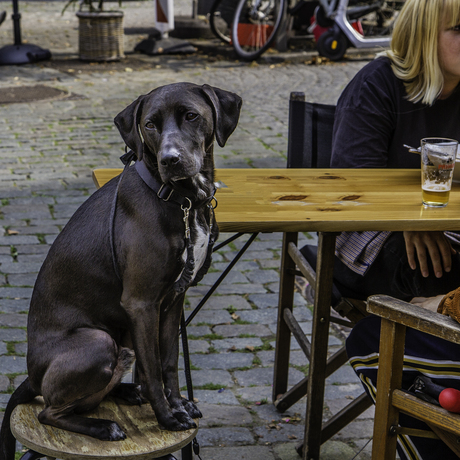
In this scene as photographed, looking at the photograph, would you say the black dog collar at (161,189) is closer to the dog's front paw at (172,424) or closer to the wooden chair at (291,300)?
the dog's front paw at (172,424)

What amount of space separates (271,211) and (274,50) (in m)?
9.97

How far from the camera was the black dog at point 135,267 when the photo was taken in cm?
189

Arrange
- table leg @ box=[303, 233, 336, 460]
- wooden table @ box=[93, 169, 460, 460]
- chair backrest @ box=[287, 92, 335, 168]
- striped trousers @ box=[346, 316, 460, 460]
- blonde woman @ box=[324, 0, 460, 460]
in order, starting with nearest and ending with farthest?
striped trousers @ box=[346, 316, 460, 460]
wooden table @ box=[93, 169, 460, 460]
table leg @ box=[303, 233, 336, 460]
blonde woman @ box=[324, 0, 460, 460]
chair backrest @ box=[287, 92, 335, 168]

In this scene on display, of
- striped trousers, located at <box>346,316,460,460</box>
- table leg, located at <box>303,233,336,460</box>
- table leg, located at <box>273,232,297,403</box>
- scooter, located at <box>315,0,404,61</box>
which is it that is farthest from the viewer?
scooter, located at <box>315,0,404,61</box>

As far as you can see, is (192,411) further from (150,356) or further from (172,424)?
(150,356)

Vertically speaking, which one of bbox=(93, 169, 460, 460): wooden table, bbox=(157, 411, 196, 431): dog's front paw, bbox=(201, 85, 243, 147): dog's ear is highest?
bbox=(201, 85, 243, 147): dog's ear

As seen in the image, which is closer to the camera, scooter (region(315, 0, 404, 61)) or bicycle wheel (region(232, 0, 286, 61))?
scooter (region(315, 0, 404, 61))

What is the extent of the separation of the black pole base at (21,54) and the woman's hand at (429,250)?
9.67m

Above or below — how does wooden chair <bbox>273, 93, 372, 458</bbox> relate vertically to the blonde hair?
below

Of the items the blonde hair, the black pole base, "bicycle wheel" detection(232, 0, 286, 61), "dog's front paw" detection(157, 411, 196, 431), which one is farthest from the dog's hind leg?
the black pole base

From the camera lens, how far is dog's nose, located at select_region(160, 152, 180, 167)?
179 centimetres

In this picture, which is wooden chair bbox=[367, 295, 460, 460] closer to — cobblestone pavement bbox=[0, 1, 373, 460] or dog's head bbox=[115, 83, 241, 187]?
dog's head bbox=[115, 83, 241, 187]

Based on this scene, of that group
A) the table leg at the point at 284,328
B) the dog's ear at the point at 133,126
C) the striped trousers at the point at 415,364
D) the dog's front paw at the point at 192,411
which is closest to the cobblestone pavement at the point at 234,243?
the table leg at the point at 284,328

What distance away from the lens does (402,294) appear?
276 centimetres
